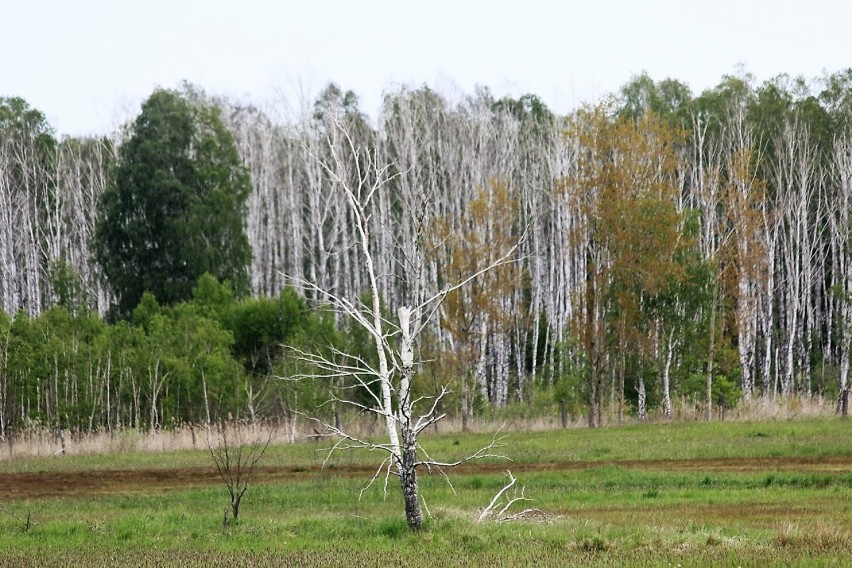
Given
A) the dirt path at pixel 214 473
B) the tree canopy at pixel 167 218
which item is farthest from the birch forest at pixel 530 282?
the dirt path at pixel 214 473

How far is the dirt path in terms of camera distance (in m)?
22.3

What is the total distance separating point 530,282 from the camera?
173ft

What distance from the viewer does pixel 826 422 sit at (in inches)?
1253

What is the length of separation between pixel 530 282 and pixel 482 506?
34.4m

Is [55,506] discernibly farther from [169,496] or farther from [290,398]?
[290,398]

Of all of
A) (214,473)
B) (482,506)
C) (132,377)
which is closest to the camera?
(482,506)

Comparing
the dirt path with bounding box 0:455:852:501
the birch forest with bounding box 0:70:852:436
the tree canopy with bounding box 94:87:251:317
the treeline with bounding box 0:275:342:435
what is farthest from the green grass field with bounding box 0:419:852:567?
the tree canopy with bounding box 94:87:251:317

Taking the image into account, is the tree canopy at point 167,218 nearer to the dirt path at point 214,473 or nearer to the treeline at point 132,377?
the treeline at point 132,377

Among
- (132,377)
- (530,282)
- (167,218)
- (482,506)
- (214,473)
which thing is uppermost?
(167,218)

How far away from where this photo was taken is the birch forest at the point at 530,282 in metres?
36.2

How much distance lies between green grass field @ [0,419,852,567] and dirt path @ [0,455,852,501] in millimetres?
63

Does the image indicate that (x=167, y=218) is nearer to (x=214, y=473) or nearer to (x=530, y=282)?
(x=530, y=282)

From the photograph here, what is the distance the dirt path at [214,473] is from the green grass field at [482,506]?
0.21 ft

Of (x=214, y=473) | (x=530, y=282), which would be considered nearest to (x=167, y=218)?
(x=530, y=282)
